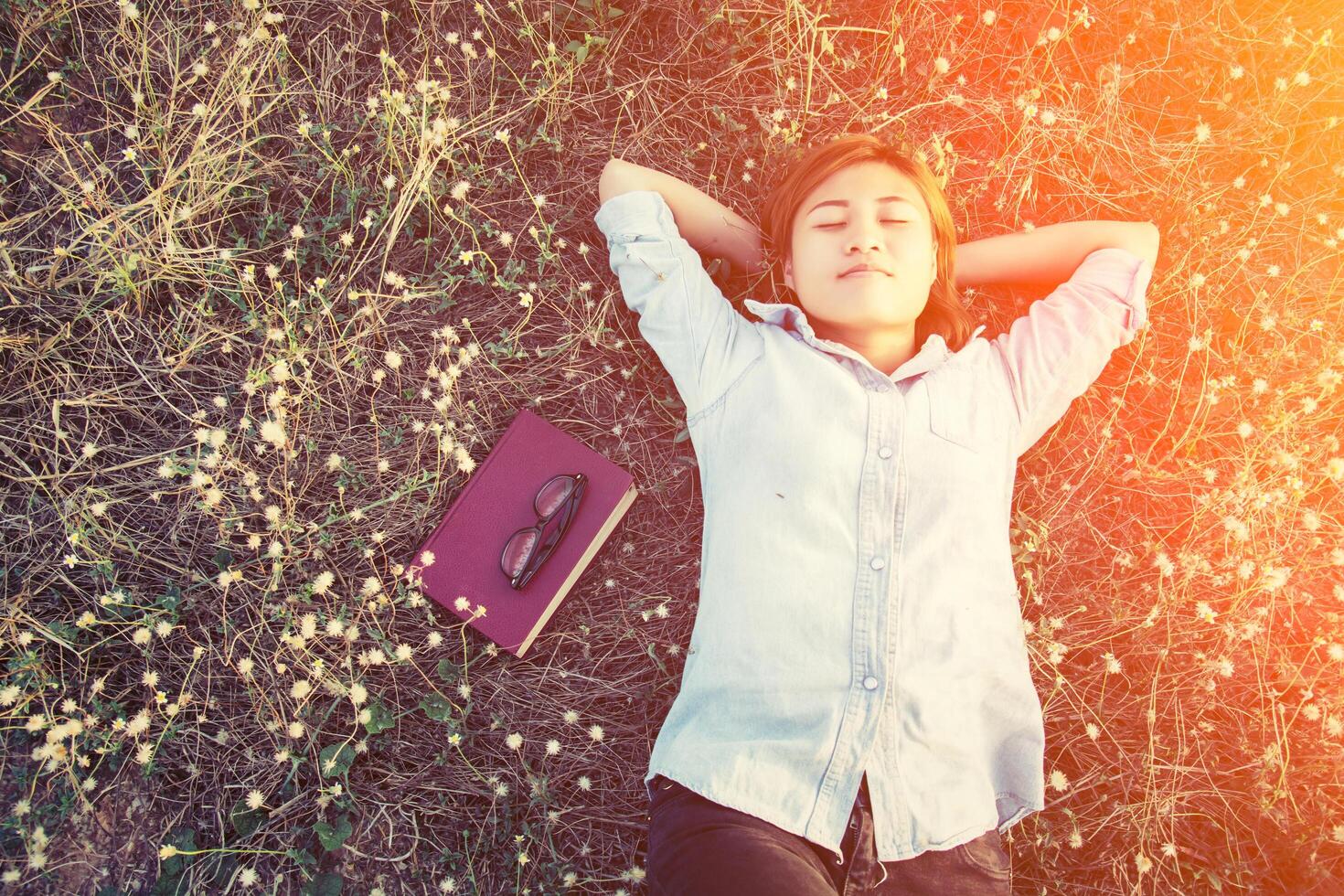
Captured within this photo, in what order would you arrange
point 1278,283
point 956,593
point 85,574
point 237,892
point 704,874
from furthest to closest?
point 1278,283, point 85,574, point 237,892, point 956,593, point 704,874

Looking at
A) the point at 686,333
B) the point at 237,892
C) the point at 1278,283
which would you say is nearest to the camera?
the point at 686,333

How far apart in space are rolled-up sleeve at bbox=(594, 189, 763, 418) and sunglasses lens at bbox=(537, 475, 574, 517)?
66 centimetres

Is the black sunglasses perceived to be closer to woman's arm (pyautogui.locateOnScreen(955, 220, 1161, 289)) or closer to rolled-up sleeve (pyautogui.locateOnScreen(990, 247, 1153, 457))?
rolled-up sleeve (pyautogui.locateOnScreen(990, 247, 1153, 457))

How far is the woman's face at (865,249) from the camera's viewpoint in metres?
2.72

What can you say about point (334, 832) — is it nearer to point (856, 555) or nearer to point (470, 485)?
point (470, 485)

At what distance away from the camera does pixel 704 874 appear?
2.40 metres

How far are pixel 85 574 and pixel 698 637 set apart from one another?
2.69 m

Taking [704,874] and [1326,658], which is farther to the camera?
[1326,658]

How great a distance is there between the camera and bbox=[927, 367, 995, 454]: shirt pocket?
2816 millimetres

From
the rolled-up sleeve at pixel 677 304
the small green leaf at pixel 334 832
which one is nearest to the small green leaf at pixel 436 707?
the small green leaf at pixel 334 832

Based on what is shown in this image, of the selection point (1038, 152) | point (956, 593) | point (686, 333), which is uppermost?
point (1038, 152)

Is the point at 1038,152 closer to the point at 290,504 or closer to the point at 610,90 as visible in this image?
the point at 610,90

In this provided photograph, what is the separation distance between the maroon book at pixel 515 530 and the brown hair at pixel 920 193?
1255 millimetres

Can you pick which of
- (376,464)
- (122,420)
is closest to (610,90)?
(376,464)
